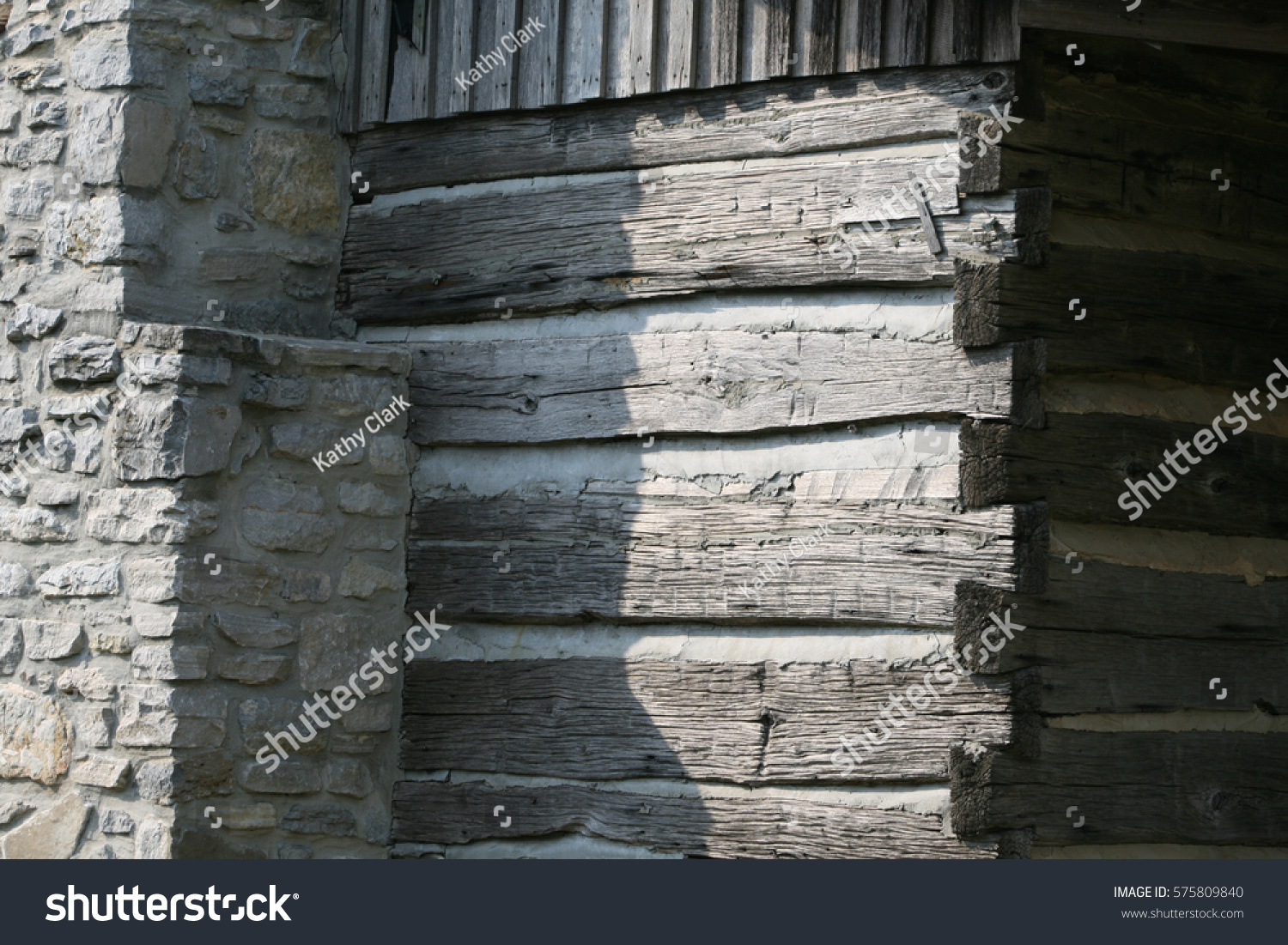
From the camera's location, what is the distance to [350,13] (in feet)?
17.4

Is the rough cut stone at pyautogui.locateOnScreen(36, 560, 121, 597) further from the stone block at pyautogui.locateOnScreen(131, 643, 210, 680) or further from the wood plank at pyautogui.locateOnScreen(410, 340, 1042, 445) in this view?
the wood plank at pyautogui.locateOnScreen(410, 340, 1042, 445)

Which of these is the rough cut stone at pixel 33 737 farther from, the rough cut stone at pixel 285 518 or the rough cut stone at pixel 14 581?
the rough cut stone at pixel 285 518

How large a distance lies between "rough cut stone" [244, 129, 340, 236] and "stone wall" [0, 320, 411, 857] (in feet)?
2.12

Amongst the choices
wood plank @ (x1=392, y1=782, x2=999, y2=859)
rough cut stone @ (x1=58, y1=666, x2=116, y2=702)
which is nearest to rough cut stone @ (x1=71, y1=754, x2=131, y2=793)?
rough cut stone @ (x1=58, y1=666, x2=116, y2=702)

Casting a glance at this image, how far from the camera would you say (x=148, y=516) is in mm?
4488

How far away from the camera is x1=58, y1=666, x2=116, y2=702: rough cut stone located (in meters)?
4.50

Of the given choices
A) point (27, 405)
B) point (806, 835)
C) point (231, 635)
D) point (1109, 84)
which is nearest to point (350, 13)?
point (27, 405)

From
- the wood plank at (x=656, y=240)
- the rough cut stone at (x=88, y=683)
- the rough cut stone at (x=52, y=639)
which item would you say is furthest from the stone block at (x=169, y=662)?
the wood plank at (x=656, y=240)

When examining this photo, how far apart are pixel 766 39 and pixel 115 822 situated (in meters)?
3.20

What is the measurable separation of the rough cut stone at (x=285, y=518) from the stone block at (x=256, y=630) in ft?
0.78

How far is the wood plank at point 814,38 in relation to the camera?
14.5 ft

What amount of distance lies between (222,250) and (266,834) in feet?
6.58

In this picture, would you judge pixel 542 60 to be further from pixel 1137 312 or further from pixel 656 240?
pixel 1137 312

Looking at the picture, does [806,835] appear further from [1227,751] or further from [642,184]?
[642,184]
